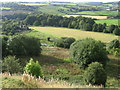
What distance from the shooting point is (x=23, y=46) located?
32.0m

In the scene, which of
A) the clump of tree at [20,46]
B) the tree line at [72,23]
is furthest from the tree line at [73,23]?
the clump of tree at [20,46]

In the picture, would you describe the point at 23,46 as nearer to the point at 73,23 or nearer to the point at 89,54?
the point at 89,54

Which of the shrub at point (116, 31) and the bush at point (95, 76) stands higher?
the bush at point (95, 76)

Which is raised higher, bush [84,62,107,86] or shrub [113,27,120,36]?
bush [84,62,107,86]

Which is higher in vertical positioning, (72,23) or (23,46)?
(23,46)

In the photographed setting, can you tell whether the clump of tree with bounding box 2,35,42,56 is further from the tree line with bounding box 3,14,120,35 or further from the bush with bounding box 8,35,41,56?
the tree line with bounding box 3,14,120,35

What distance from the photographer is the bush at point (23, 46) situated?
1221 inches

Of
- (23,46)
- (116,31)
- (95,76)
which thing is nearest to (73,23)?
(116,31)

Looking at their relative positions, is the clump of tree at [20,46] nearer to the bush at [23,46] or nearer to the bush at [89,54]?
the bush at [23,46]

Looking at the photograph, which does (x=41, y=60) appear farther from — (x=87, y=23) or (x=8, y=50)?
(x=87, y=23)

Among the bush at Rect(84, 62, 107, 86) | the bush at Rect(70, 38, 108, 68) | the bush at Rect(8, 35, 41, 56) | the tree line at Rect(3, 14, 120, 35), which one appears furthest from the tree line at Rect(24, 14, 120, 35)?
the bush at Rect(84, 62, 107, 86)

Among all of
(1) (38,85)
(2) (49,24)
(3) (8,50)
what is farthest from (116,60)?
(2) (49,24)

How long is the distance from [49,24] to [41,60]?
5893cm

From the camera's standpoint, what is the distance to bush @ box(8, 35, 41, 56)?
3102 centimetres
